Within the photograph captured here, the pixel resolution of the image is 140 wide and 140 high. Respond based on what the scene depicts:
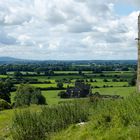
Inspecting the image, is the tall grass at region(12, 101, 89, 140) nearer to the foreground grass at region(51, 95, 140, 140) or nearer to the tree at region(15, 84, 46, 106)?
the foreground grass at region(51, 95, 140, 140)

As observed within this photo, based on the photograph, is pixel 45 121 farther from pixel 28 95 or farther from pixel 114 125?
pixel 28 95

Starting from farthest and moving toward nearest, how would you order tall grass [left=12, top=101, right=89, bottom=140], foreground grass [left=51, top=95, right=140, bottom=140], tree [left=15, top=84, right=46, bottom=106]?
1. tree [left=15, top=84, right=46, bottom=106]
2. tall grass [left=12, top=101, right=89, bottom=140]
3. foreground grass [left=51, top=95, right=140, bottom=140]

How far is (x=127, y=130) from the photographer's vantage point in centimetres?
1005

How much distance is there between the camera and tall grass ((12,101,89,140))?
13.6 m

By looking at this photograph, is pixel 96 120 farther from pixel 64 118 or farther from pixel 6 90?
pixel 6 90

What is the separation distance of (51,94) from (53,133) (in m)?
78.2

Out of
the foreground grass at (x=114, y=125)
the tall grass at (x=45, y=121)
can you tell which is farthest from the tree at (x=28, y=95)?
the foreground grass at (x=114, y=125)

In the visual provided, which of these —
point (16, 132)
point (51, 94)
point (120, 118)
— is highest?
point (120, 118)

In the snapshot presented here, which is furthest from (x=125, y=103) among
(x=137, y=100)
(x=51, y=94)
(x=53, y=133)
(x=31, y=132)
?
(x=51, y=94)

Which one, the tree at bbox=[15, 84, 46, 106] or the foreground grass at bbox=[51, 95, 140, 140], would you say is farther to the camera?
the tree at bbox=[15, 84, 46, 106]

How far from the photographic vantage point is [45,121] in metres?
13.8

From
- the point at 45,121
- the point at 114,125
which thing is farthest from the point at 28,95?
the point at 114,125

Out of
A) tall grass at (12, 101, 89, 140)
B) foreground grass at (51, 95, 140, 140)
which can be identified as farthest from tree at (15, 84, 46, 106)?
foreground grass at (51, 95, 140, 140)

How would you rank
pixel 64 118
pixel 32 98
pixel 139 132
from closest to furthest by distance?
1. pixel 139 132
2. pixel 64 118
3. pixel 32 98
